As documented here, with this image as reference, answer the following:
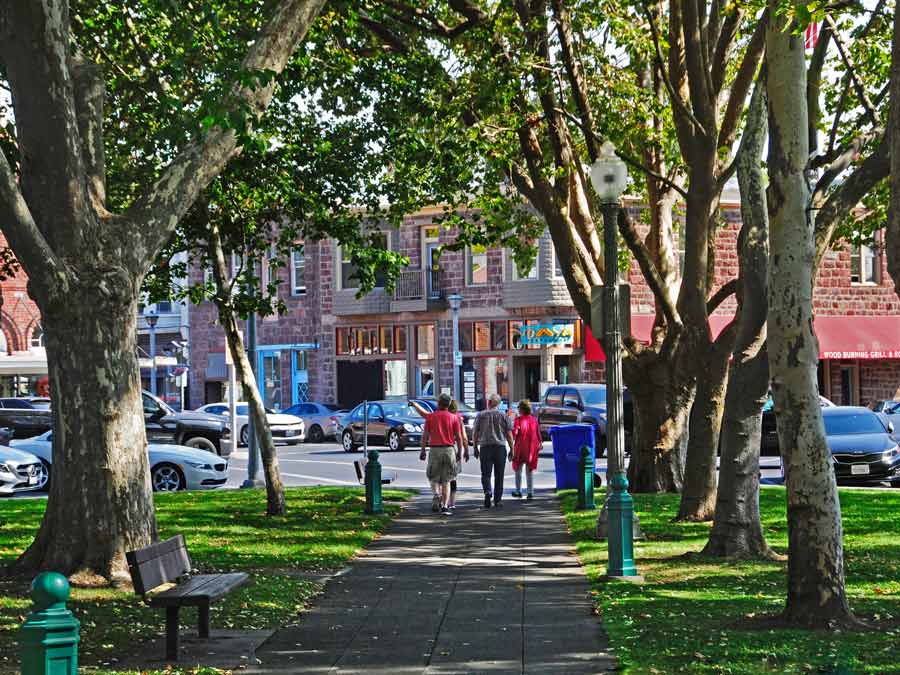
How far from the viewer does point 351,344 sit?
2154 inches

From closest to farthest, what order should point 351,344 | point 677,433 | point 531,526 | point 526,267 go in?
point 531,526, point 677,433, point 526,267, point 351,344

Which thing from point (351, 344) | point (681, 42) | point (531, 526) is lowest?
point (531, 526)

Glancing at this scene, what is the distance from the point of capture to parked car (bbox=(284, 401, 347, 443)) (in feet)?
152

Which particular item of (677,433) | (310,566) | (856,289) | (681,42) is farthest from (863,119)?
(856,289)

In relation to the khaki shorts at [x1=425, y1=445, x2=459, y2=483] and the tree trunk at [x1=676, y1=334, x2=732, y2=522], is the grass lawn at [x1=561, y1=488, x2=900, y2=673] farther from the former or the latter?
the khaki shorts at [x1=425, y1=445, x2=459, y2=483]

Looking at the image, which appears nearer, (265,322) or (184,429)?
(184,429)

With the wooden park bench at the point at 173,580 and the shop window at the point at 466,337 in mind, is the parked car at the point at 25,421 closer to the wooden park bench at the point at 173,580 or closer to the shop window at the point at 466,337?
the shop window at the point at 466,337

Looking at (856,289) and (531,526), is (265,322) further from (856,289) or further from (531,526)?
(531,526)

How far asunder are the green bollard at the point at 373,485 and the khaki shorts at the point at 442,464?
85cm

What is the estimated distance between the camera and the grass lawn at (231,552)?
33.8 ft

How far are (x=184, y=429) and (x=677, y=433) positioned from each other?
46.5 ft

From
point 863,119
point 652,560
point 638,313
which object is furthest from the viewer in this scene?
point 638,313

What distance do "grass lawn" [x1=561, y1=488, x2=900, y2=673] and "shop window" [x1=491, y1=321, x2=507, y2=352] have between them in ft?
102

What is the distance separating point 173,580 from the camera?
402 inches
